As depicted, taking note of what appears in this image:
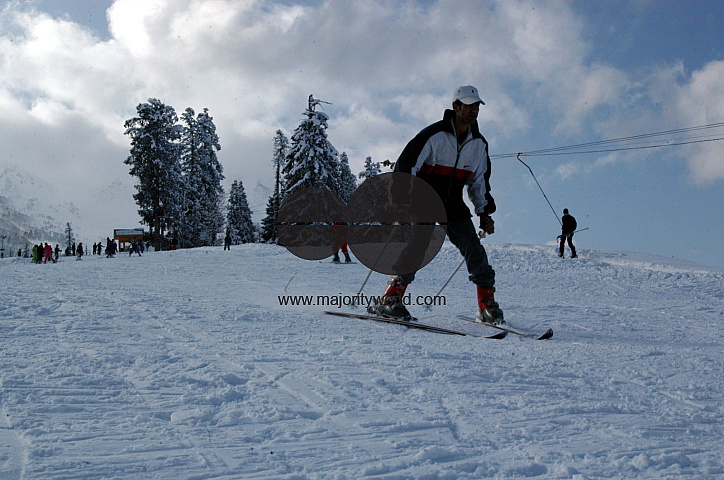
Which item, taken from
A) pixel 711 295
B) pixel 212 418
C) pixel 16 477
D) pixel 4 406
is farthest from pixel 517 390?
pixel 711 295

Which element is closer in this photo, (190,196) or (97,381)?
(97,381)

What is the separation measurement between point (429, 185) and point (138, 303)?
3.48 metres

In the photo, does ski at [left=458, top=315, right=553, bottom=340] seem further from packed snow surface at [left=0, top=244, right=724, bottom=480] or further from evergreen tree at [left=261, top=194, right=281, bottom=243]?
evergreen tree at [left=261, top=194, right=281, bottom=243]

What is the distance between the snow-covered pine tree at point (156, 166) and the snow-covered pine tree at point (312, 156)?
14007mm

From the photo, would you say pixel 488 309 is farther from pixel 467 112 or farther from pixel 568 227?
pixel 568 227

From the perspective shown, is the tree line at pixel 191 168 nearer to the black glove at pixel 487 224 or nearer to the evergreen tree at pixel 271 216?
the evergreen tree at pixel 271 216

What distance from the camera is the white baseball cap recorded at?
4.31 meters

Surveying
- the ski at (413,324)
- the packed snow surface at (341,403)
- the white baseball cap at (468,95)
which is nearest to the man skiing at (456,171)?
the white baseball cap at (468,95)

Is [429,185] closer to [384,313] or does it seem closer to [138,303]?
[384,313]

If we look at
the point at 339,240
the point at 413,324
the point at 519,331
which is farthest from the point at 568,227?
the point at 413,324

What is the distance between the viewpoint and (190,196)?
1831 inches

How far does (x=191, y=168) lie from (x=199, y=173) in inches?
41.0

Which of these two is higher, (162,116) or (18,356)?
(162,116)

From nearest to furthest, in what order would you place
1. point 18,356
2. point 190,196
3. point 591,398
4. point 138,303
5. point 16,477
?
point 16,477 < point 591,398 < point 18,356 < point 138,303 < point 190,196
